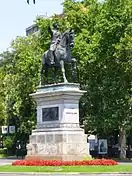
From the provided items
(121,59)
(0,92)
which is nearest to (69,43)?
(121,59)

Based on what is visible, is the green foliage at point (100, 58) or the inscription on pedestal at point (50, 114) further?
the green foliage at point (100, 58)

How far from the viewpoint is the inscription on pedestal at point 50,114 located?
35.0 m

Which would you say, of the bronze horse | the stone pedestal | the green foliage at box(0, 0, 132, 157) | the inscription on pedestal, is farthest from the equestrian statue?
the green foliage at box(0, 0, 132, 157)

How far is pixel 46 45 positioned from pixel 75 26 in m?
3.50

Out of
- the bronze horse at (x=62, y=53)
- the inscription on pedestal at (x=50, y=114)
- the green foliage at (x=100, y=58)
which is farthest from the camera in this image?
the green foliage at (x=100, y=58)

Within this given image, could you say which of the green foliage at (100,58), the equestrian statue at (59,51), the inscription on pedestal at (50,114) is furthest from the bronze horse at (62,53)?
the green foliage at (100,58)

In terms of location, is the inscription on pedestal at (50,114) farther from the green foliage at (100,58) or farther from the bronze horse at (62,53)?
the green foliage at (100,58)

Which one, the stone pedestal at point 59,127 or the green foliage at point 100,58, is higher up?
the green foliage at point 100,58

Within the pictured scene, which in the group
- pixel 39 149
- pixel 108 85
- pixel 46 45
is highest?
pixel 46 45

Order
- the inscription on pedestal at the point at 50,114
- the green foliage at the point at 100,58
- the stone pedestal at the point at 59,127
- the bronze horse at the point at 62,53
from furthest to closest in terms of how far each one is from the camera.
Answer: the green foliage at the point at 100,58
the bronze horse at the point at 62,53
the inscription on pedestal at the point at 50,114
the stone pedestal at the point at 59,127

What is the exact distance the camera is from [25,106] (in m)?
62.5

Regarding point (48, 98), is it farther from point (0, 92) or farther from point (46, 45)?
point (0, 92)

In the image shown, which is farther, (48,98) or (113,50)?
(113,50)

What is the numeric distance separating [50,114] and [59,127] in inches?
46.2
